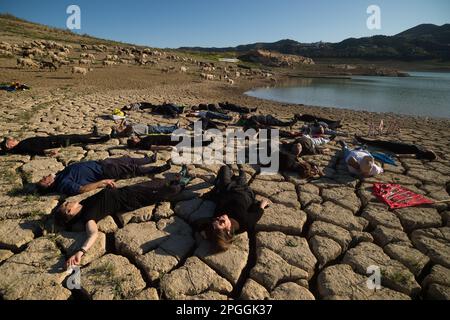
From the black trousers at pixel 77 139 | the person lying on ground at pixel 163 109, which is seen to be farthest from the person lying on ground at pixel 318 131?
the black trousers at pixel 77 139

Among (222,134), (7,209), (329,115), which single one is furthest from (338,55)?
(7,209)

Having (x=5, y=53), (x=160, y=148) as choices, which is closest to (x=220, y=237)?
(x=160, y=148)

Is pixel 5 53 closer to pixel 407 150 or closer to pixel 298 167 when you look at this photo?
pixel 298 167

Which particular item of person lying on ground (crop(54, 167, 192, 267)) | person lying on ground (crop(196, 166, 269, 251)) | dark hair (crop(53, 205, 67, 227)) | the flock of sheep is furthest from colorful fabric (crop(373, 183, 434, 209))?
the flock of sheep

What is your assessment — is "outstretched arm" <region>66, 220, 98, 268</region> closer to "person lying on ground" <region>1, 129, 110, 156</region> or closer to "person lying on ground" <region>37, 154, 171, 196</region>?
"person lying on ground" <region>37, 154, 171, 196</region>

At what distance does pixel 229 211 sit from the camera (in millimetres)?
A: 3037

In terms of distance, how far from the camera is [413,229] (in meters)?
3.09

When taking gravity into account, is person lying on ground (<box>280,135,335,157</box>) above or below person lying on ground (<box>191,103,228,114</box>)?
below

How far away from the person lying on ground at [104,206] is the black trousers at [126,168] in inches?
27.1

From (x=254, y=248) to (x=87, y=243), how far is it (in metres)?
1.52

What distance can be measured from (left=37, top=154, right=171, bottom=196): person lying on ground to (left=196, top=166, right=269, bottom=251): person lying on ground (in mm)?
1043

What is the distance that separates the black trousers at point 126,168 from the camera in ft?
12.6

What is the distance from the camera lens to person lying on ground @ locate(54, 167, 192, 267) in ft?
8.77

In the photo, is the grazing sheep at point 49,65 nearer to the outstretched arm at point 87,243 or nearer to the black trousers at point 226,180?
the black trousers at point 226,180
